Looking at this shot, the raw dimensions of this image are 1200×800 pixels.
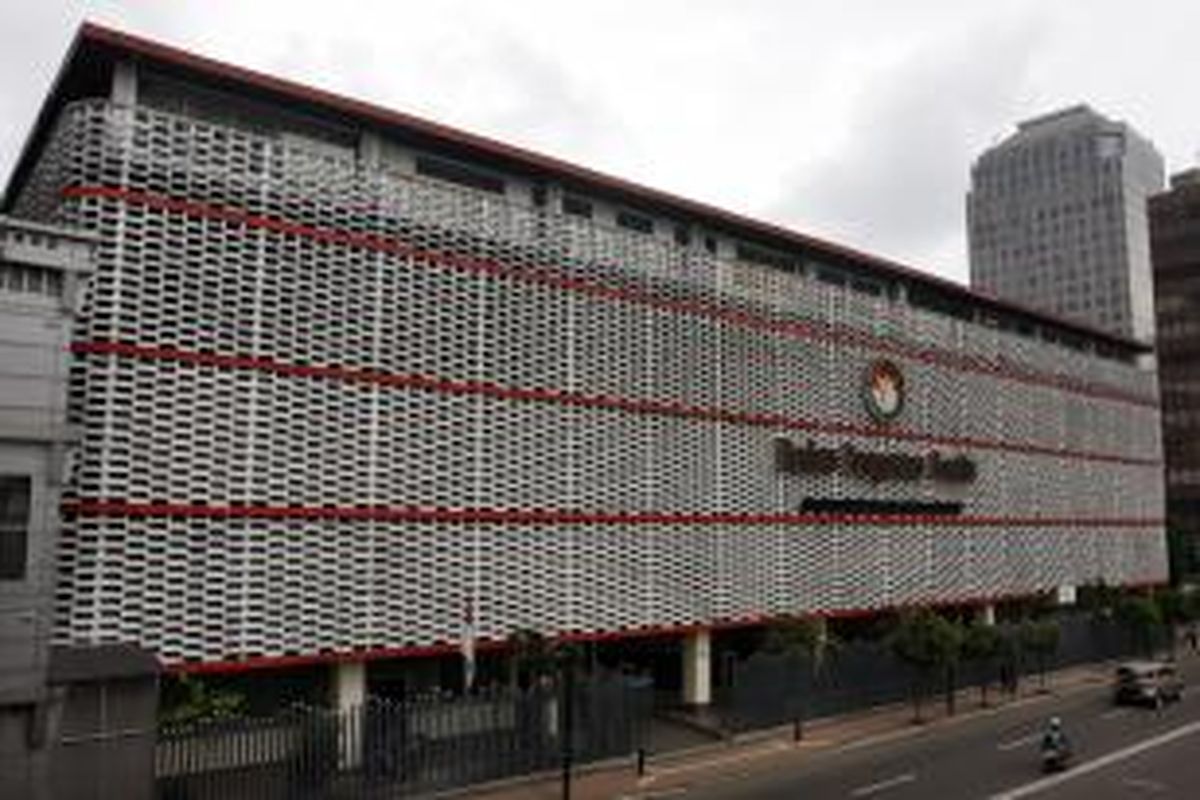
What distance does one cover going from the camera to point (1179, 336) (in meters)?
129

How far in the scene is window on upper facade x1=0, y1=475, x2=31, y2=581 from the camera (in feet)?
74.6

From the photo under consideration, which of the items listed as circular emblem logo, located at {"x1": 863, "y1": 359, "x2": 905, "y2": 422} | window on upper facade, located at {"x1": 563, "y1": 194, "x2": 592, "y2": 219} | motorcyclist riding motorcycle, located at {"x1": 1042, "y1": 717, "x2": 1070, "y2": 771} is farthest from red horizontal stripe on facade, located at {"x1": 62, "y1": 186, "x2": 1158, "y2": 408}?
motorcyclist riding motorcycle, located at {"x1": 1042, "y1": 717, "x2": 1070, "y2": 771}

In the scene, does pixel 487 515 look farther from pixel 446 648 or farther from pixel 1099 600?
pixel 1099 600

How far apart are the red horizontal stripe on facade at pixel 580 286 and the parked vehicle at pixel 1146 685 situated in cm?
1619

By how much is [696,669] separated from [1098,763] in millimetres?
14826

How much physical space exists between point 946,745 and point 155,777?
23.6 meters

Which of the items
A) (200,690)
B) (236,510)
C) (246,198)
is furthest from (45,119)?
(200,690)

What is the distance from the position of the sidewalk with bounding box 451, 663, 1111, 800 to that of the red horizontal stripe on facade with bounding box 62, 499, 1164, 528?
7.66 m

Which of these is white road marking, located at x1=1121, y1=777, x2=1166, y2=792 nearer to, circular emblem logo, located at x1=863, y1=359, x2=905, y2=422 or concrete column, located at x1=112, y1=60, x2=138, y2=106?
circular emblem logo, located at x1=863, y1=359, x2=905, y2=422

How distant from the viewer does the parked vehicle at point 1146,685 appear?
44500 mm

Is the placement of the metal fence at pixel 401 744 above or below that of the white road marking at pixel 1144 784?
above

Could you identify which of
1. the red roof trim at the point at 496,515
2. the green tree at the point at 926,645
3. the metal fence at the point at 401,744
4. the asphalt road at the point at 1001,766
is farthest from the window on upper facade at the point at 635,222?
the asphalt road at the point at 1001,766

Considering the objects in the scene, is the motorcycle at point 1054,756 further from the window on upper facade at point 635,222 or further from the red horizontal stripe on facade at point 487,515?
the window on upper facade at point 635,222

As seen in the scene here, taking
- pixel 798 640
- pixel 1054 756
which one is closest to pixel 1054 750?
pixel 1054 756
